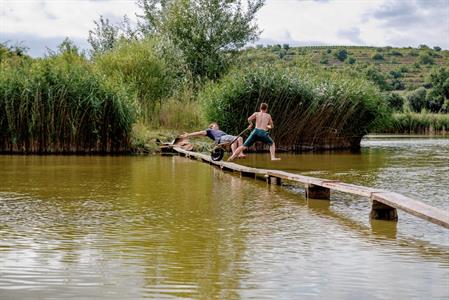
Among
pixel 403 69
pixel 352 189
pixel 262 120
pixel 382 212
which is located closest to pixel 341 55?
pixel 403 69

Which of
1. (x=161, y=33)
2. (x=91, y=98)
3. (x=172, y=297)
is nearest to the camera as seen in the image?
(x=172, y=297)

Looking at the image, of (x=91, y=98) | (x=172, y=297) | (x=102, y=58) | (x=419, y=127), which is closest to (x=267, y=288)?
(x=172, y=297)

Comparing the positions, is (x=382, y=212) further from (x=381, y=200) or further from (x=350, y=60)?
(x=350, y=60)

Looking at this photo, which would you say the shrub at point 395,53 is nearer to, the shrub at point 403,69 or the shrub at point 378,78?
the shrub at point 403,69

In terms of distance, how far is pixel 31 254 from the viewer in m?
6.75

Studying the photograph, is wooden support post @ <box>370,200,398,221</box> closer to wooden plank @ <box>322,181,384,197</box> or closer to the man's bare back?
wooden plank @ <box>322,181,384,197</box>

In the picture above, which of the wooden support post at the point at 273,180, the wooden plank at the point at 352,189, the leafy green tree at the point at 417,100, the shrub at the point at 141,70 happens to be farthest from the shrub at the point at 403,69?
the wooden plank at the point at 352,189

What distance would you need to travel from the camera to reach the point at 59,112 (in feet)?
77.7

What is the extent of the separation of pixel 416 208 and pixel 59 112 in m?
17.7

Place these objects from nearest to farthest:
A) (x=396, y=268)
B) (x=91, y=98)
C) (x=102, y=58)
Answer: (x=396, y=268), (x=91, y=98), (x=102, y=58)

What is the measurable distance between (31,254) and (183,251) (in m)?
1.48

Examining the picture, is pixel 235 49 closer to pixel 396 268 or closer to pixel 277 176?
pixel 277 176

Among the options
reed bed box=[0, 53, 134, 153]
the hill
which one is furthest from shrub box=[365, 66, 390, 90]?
reed bed box=[0, 53, 134, 153]

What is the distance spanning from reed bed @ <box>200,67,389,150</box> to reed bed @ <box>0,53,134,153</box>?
446 cm
